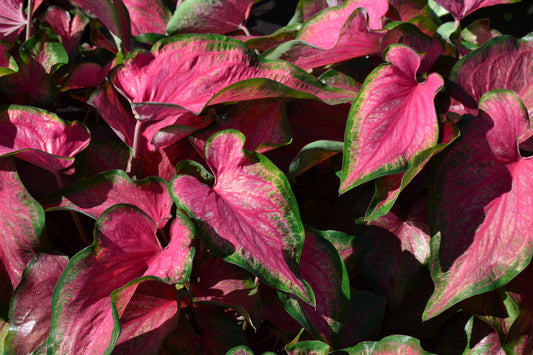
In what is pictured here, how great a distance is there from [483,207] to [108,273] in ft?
1.71

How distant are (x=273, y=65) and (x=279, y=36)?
25 cm

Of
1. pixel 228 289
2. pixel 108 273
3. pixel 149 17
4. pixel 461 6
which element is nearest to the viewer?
pixel 108 273

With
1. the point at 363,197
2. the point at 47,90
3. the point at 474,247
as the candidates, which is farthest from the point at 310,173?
the point at 47,90

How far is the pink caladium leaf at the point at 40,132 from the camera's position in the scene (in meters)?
0.84

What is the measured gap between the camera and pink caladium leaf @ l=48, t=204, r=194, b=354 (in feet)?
2.20

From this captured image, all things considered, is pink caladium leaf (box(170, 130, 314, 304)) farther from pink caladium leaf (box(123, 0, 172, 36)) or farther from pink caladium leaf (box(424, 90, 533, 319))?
pink caladium leaf (box(123, 0, 172, 36))

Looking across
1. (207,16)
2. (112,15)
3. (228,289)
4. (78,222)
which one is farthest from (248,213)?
(207,16)

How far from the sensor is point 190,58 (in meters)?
0.83

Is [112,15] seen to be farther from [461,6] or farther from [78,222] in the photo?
[461,6]

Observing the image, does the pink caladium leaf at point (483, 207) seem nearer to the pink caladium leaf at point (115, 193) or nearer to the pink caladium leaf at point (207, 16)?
the pink caladium leaf at point (115, 193)

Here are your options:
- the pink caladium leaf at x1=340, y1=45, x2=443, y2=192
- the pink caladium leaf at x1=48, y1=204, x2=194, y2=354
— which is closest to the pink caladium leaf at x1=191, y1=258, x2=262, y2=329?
the pink caladium leaf at x1=48, y1=204, x2=194, y2=354

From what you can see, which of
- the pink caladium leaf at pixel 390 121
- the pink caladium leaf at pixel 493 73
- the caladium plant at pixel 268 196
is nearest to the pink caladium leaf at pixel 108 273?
the caladium plant at pixel 268 196

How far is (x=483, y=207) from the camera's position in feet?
2.56

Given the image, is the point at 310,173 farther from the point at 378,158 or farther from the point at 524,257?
the point at 524,257
